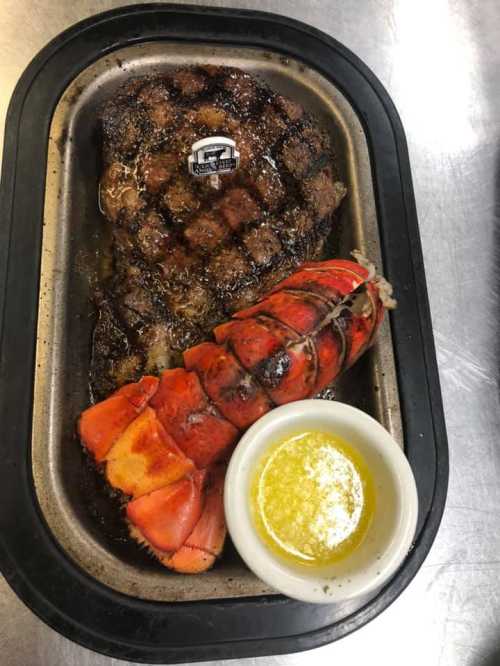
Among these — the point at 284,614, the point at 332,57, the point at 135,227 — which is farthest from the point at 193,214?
the point at 284,614

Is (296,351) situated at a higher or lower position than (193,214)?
lower

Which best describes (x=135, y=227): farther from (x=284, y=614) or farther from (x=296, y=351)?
(x=284, y=614)

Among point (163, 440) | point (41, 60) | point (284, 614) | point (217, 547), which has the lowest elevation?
point (284, 614)

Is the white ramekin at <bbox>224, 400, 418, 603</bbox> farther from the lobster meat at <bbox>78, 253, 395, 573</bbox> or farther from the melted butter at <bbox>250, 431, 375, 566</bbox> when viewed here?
the lobster meat at <bbox>78, 253, 395, 573</bbox>

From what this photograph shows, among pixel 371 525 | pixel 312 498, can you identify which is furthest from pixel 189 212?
pixel 371 525

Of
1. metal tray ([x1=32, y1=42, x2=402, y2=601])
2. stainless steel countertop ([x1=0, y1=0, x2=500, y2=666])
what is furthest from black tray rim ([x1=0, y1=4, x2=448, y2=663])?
stainless steel countertop ([x1=0, y1=0, x2=500, y2=666])

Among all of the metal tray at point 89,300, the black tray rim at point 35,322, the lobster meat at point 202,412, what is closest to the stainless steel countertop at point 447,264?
the black tray rim at point 35,322

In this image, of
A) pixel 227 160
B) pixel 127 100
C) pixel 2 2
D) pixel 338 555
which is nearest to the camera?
pixel 338 555
